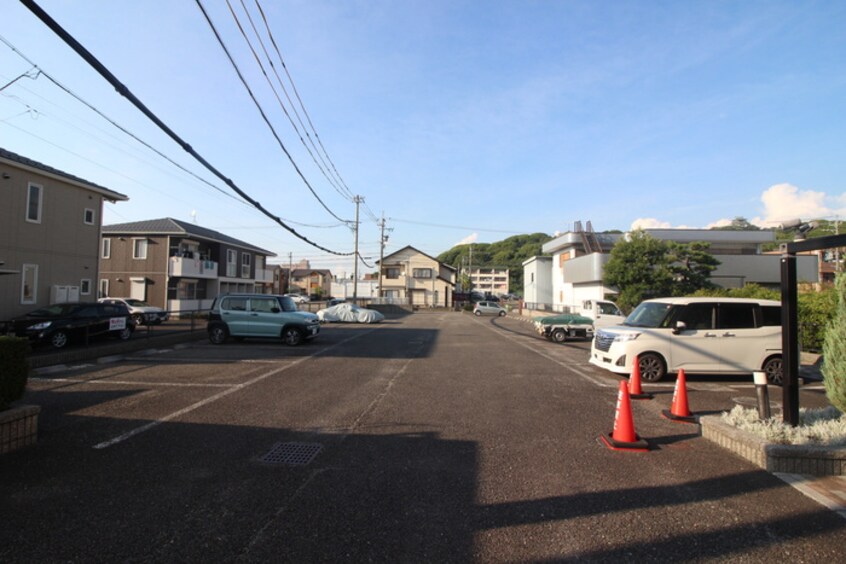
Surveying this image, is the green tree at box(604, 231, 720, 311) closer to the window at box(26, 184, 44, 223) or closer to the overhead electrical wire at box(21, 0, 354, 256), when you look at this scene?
the overhead electrical wire at box(21, 0, 354, 256)

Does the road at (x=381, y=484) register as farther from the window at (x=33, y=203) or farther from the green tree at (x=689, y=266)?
the green tree at (x=689, y=266)

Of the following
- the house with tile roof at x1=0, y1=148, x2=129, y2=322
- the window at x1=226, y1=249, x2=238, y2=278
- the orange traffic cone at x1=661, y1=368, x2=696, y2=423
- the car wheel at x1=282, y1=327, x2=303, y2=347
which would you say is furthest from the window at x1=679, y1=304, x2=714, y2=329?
the window at x1=226, y1=249, x2=238, y2=278

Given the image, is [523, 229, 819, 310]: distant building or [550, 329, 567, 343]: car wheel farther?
[523, 229, 819, 310]: distant building

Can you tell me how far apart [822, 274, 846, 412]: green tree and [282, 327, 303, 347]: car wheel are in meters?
13.5

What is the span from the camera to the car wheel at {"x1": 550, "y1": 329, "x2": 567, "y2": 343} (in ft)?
62.3

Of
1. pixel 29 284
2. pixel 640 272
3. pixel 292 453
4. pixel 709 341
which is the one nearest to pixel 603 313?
pixel 640 272

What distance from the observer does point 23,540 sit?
298 cm

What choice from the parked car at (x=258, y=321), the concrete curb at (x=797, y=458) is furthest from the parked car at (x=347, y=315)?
the concrete curb at (x=797, y=458)

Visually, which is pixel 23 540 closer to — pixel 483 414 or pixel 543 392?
pixel 483 414

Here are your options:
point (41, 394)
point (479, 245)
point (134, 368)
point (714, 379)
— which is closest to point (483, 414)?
point (714, 379)

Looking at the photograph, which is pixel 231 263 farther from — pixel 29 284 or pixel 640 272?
pixel 640 272

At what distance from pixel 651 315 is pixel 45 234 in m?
20.9

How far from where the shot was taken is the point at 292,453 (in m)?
4.81

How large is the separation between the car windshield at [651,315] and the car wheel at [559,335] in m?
8.82
